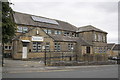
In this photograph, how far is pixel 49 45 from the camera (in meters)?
31.5

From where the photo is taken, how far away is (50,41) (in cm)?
3158

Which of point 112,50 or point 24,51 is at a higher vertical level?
point 24,51

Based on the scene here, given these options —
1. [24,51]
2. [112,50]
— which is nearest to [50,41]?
[24,51]

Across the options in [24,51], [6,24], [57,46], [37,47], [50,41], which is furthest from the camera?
[57,46]

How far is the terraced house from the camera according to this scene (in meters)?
27.6

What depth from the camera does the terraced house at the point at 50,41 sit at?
27.6 metres

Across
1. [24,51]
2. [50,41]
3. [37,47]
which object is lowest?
[24,51]

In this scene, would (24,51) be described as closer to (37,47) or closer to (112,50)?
(37,47)

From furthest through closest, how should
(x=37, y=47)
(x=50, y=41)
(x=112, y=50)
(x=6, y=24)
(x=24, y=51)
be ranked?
(x=112, y=50), (x=50, y=41), (x=37, y=47), (x=24, y=51), (x=6, y=24)

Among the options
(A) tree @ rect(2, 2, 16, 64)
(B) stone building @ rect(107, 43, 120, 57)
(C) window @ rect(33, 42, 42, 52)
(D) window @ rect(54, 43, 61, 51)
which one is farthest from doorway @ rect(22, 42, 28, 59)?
(B) stone building @ rect(107, 43, 120, 57)

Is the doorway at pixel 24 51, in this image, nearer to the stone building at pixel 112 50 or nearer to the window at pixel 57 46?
the window at pixel 57 46

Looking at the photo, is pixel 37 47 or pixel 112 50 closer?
pixel 37 47

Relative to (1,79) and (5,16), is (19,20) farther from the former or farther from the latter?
(1,79)

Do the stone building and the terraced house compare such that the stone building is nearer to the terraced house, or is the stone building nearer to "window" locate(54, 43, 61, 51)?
the terraced house
